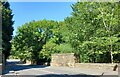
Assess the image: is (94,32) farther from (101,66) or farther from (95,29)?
(101,66)

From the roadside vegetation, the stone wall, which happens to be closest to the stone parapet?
the roadside vegetation

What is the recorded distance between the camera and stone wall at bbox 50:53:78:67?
28891 millimetres

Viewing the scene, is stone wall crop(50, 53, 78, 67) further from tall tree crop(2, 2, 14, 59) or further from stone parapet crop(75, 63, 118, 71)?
tall tree crop(2, 2, 14, 59)

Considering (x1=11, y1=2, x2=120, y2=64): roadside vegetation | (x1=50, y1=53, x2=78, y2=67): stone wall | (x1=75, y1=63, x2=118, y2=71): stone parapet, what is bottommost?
(x1=75, y1=63, x2=118, y2=71): stone parapet

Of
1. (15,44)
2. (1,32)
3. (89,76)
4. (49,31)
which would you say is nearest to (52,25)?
(49,31)

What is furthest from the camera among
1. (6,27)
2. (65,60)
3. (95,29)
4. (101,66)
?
(6,27)

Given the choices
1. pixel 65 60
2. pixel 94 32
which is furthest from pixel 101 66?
pixel 65 60

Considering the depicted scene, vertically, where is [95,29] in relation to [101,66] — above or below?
above

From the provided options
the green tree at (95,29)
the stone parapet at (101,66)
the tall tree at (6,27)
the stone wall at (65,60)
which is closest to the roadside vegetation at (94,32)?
the green tree at (95,29)

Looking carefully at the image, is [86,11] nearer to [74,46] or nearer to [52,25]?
[74,46]

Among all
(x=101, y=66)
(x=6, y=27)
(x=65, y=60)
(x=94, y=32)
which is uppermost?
(x=6, y=27)

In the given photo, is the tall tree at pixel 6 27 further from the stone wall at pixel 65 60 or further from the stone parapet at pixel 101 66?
the stone parapet at pixel 101 66

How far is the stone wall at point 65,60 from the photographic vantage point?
2889cm

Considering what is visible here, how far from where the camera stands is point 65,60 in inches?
1198
